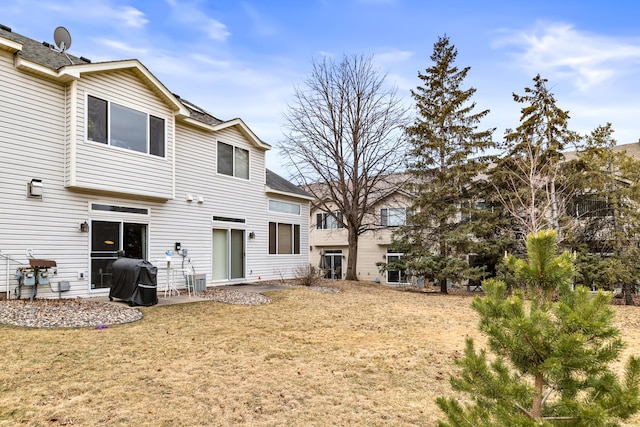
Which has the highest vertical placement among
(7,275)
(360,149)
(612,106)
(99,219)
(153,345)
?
(612,106)

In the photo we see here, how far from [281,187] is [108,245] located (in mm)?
7662

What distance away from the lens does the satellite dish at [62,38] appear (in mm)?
10852

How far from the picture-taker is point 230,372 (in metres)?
4.56

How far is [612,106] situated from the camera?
53.1ft

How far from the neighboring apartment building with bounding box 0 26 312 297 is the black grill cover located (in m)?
1.42

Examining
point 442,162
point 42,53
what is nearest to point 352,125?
point 442,162

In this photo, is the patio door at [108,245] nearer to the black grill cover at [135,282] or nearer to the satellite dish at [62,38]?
the black grill cover at [135,282]

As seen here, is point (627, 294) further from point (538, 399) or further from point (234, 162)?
point (538, 399)

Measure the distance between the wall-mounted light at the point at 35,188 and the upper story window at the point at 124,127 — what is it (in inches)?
59.6

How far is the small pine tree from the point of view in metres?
1.78

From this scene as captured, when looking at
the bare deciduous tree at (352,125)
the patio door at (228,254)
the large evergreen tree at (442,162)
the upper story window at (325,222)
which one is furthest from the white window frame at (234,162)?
the upper story window at (325,222)

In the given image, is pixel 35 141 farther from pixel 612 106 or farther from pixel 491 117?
pixel 612 106

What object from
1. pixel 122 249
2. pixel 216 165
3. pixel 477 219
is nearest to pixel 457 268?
pixel 477 219

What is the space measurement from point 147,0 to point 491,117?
1307 centimetres
